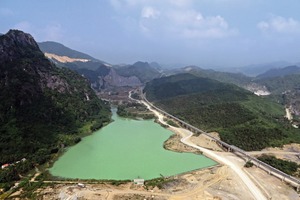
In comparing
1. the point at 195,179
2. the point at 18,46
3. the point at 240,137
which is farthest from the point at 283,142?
the point at 18,46

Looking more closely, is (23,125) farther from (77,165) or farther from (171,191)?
(171,191)

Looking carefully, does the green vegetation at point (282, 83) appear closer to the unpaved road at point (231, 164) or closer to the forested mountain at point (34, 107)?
the unpaved road at point (231, 164)

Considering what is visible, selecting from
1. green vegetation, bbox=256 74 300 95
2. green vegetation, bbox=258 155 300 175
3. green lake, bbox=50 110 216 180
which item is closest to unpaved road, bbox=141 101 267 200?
green lake, bbox=50 110 216 180

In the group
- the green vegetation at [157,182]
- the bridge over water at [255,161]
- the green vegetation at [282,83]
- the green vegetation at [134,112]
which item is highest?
the green vegetation at [282,83]

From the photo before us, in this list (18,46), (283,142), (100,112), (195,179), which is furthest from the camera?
(100,112)

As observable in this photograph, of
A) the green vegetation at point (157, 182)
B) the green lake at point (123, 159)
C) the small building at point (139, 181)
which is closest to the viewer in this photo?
the green vegetation at point (157, 182)

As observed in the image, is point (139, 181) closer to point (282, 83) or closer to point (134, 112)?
point (134, 112)

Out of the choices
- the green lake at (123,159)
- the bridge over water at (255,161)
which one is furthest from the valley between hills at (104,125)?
the green lake at (123,159)
